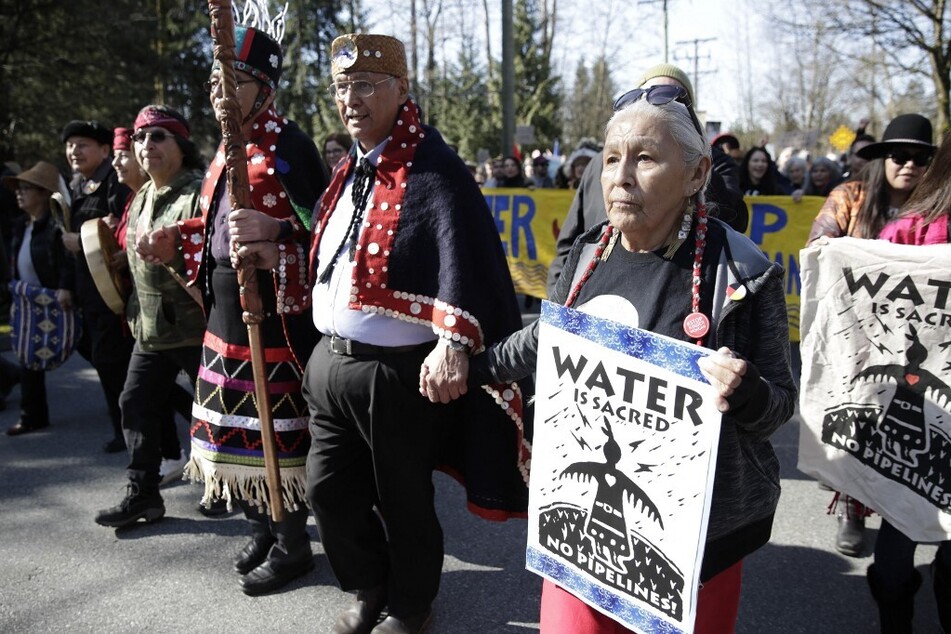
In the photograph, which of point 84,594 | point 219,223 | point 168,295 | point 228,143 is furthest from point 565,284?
point 84,594

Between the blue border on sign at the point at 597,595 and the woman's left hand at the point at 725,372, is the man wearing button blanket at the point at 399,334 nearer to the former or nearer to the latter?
the blue border on sign at the point at 597,595

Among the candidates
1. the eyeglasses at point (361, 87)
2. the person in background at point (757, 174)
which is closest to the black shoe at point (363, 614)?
the eyeglasses at point (361, 87)

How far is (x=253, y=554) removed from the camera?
322 centimetres

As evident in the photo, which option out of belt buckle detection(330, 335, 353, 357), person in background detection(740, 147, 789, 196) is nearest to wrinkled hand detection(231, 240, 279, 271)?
belt buckle detection(330, 335, 353, 357)

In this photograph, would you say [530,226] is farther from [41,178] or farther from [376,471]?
[376,471]

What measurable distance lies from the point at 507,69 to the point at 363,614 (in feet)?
30.7

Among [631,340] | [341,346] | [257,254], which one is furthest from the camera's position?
[257,254]

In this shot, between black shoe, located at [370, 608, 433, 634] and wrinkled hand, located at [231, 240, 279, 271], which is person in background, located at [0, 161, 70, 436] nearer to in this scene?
wrinkled hand, located at [231, 240, 279, 271]

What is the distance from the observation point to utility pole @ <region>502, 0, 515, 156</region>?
10.4 meters

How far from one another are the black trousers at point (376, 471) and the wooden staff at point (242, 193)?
0.61 ft

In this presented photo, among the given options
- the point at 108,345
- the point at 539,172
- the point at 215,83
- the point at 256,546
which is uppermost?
the point at 539,172

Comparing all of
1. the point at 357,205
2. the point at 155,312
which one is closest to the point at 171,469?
the point at 155,312

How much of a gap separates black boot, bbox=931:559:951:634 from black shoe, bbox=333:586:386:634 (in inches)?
75.1

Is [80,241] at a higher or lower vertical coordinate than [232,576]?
higher
